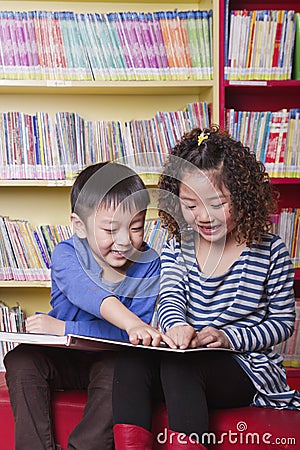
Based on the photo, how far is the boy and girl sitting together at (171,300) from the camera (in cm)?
132

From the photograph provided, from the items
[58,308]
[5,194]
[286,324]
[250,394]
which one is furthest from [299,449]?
[5,194]

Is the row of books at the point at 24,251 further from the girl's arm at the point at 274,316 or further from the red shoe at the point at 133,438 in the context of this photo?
the red shoe at the point at 133,438

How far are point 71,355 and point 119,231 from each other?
0.28 meters

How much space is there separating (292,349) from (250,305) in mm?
1183

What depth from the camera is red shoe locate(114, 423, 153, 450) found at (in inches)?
47.7

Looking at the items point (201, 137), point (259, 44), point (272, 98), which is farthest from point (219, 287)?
point (272, 98)

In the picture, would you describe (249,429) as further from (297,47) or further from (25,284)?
(297,47)

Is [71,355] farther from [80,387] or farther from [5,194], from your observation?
[5,194]

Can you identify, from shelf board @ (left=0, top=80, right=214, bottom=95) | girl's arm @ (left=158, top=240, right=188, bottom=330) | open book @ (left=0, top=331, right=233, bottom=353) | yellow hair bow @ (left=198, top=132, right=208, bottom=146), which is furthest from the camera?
shelf board @ (left=0, top=80, right=214, bottom=95)

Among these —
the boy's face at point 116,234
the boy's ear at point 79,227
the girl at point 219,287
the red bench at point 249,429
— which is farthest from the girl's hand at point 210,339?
the boy's ear at point 79,227

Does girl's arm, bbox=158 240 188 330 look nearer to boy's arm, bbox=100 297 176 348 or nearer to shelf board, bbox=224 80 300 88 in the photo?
boy's arm, bbox=100 297 176 348

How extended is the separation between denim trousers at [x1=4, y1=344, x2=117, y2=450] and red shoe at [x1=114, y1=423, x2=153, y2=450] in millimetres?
95

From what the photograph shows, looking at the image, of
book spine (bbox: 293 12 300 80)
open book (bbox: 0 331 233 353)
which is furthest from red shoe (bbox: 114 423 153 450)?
book spine (bbox: 293 12 300 80)

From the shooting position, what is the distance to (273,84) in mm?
2453
